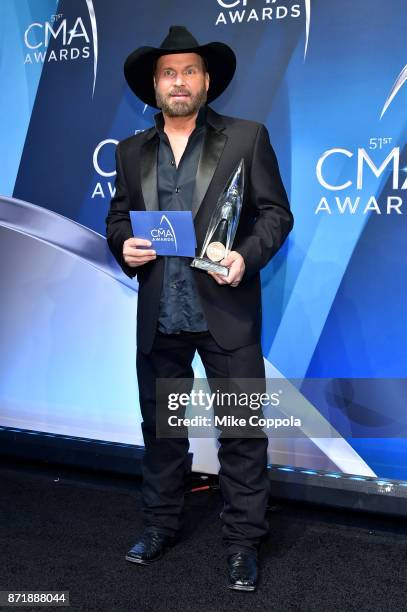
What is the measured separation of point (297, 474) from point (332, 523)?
0.26 metres

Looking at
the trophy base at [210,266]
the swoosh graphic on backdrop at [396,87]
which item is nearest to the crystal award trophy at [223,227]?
the trophy base at [210,266]

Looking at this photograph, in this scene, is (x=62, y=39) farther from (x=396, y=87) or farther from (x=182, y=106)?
(x=396, y=87)

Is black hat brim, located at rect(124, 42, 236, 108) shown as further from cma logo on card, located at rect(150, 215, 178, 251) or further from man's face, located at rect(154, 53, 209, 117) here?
cma logo on card, located at rect(150, 215, 178, 251)

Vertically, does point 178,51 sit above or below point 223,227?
above

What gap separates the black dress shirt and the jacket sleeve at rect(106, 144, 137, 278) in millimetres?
183

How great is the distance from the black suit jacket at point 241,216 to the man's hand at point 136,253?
9 cm

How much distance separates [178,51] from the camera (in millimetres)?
2314

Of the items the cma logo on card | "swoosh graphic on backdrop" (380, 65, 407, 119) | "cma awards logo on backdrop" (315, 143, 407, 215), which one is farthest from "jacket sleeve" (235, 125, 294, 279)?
"swoosh graphic on backdrop" (380, 65, 407, 119)

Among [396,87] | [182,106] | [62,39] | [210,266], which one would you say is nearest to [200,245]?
[210,266]

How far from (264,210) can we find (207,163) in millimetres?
256

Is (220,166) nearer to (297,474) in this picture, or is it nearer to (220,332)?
(220,332)

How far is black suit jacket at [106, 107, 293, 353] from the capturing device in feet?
7.54

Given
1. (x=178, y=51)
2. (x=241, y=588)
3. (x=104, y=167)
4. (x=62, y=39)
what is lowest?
(x=241, y=588)

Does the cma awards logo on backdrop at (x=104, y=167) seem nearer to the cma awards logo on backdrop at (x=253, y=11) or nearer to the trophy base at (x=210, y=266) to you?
the cma awards logo on backdrop at (x=253, y=11)
